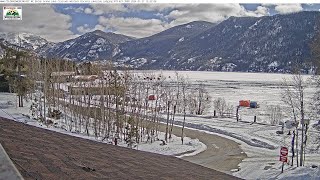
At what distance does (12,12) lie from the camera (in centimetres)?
113

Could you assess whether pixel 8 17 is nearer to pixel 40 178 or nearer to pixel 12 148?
pixel 12 148

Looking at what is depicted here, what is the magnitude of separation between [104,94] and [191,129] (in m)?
3.53

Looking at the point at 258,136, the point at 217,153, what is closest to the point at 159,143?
the point at 217,153

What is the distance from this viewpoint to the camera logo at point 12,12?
3.68 feet

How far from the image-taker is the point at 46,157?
40.1 inches

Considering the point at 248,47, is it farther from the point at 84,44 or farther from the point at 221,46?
the point at 84,44

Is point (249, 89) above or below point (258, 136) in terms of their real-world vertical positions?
above

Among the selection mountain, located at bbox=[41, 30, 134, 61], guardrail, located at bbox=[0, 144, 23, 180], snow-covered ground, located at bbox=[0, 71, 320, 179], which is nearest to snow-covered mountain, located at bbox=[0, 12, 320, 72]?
mountain, located at bbox=[41, 30, 134, 61]

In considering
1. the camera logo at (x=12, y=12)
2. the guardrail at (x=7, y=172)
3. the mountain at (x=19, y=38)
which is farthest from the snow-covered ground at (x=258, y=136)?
the guardrail at (x=7, y=172)

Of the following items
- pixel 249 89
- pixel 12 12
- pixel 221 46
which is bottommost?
pixel 249 89

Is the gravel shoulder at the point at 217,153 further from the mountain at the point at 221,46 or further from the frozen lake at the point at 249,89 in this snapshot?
the frozen lake at the point at 249,89

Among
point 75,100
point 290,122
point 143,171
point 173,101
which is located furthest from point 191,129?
point 143,171

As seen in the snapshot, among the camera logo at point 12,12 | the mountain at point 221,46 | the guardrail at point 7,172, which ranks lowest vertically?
the guardrail at point 7,172

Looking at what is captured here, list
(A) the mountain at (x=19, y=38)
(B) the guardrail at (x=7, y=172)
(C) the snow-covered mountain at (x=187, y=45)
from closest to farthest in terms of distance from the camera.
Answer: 1. (B) the guardrail at (x=7, y=172)
2. (A) the mountain at (x=19, y=38)
3. (C) the snow-covered mountain at (x=187, y=45)
